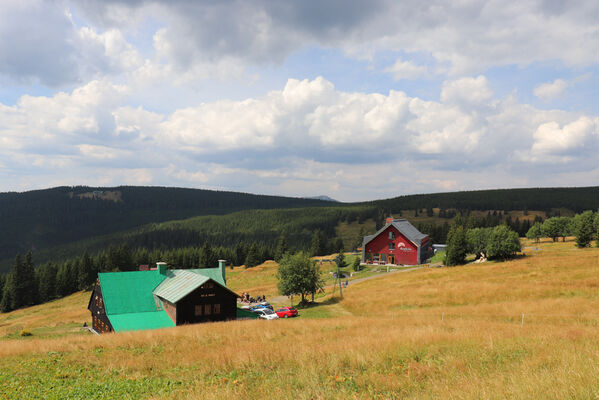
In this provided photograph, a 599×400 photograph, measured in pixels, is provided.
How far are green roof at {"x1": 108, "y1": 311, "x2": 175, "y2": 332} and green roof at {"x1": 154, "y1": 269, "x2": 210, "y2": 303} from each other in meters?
A: 2.32

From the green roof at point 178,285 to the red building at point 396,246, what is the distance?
4817 centimetres

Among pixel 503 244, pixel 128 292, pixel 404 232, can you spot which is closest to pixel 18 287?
pixel 128 292

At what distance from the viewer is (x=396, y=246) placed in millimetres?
76438

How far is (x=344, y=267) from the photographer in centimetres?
8125

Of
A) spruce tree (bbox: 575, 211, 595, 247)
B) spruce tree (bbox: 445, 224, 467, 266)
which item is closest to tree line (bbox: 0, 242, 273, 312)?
spruce tree (bbox: 445, 224, 467, 266)

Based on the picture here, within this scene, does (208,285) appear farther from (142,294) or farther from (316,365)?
(316,365)

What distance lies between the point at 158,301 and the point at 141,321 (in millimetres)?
3911

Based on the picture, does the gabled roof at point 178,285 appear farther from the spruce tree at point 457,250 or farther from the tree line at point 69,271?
the tree line at point 69,271

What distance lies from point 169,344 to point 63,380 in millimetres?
5718

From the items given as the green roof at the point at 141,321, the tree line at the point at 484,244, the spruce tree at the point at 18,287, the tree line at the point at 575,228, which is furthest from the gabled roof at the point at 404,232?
the spruce tree at the point at 18,287

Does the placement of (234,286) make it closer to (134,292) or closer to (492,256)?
(134,292)

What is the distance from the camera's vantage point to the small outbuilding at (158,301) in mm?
37344

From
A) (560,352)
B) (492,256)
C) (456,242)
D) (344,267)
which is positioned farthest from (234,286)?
(560,352)

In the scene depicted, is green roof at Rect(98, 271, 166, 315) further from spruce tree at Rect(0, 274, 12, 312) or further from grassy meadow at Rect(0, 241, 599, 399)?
spruce tree at Rect(0, 274, 12, 312)
